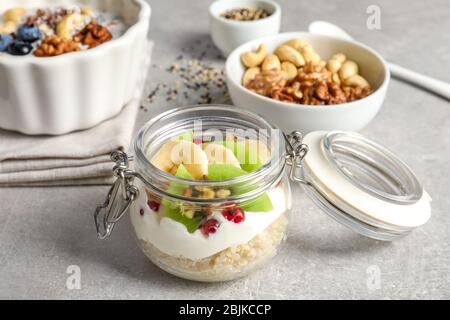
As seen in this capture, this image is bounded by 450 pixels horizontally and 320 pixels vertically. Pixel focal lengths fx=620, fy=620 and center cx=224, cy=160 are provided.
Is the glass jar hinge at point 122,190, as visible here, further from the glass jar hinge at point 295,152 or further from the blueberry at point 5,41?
the blueberry at point 5,41

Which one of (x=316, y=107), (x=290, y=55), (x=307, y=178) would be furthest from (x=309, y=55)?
(x=307, y=178)

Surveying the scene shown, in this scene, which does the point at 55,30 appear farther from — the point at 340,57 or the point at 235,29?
the point at 340,57

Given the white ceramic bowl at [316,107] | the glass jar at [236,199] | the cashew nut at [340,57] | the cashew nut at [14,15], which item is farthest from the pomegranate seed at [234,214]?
the cashew nut at [14,15]

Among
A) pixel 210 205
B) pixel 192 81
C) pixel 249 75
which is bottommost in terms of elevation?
pixel 192 81

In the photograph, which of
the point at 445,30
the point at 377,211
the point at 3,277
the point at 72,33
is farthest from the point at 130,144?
the point at 445,30

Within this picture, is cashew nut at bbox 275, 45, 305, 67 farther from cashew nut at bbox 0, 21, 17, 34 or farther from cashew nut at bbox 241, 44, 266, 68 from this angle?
cashew nut at bbox 0, 21, 17, 34

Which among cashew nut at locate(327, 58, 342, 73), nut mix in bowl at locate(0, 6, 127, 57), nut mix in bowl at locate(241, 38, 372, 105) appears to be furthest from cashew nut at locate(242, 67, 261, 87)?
nut mix in bowl at locate(0, 6, 127, 57)

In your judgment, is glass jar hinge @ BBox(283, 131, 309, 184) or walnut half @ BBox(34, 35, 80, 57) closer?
glass jar hinge @ BBox(283, 131, 309, 184)
